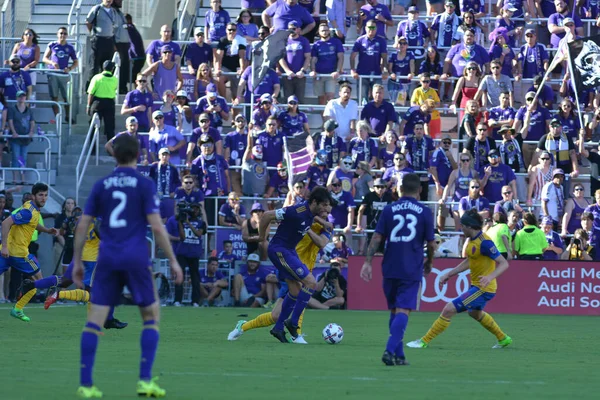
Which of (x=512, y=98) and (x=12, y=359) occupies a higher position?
(x=512, y=98)

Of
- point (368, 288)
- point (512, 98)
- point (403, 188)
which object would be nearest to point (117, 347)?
point (403, 188)

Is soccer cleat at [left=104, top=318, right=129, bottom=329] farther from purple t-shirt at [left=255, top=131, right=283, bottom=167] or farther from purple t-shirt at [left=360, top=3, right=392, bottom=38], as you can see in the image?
purple t-shirt at [left=360, top=3, right=392, bottom=38]

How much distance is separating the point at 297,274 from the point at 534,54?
14.2 m

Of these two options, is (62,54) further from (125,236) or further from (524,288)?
(125,236)

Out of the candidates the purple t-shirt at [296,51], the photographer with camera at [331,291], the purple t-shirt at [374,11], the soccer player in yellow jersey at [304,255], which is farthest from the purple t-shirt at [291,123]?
the soccer player in yellow jersey at [304,255]

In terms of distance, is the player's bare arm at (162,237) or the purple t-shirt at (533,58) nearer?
the player's bare arm at (162,237)

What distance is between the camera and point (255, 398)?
8.91m

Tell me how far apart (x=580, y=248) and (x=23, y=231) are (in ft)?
36.0

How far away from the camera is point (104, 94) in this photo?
2594 cm

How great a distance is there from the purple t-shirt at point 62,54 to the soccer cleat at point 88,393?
63.8 ft

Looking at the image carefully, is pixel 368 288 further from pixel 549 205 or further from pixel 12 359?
pixel 12 359

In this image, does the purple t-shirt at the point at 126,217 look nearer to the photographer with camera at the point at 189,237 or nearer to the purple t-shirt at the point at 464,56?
the photographer with camera at the point at 189,237

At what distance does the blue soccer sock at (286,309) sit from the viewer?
14.7 m

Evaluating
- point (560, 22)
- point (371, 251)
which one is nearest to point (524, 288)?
point (560, 22)
